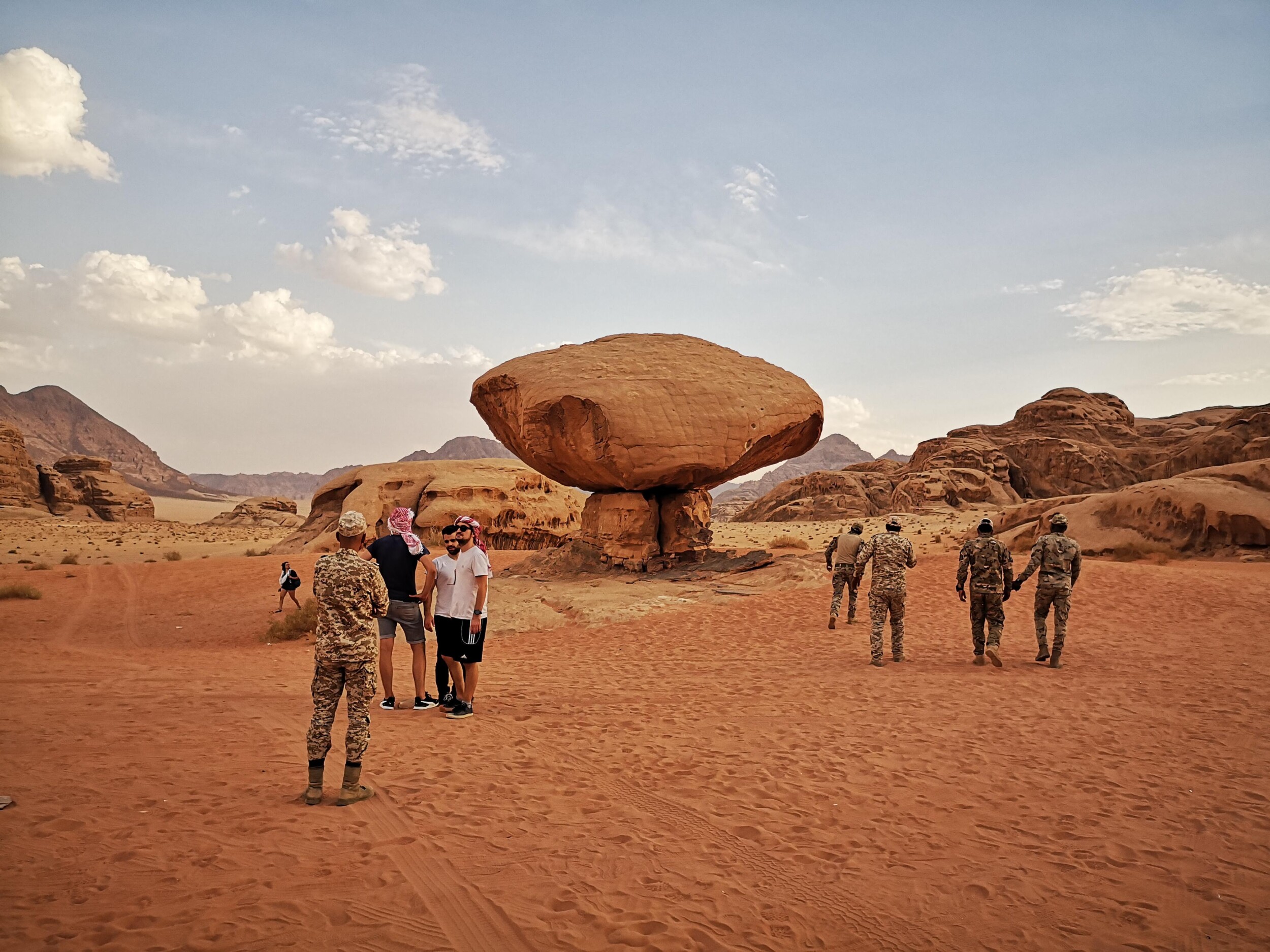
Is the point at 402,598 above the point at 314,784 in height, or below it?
above

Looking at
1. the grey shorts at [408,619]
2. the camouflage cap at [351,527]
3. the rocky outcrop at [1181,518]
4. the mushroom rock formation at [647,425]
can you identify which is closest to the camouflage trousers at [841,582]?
the mushroom rock formation at [647,425]

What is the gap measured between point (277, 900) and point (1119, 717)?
22.4 ft

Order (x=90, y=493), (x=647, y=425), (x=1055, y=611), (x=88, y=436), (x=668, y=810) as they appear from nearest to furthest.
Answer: (x=668, y=810)
(x=1055, y=611)
(x=647, y=425)
(x=90, y=493)
(x=88, y=436)

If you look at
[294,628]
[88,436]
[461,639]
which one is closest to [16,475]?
[294,628]

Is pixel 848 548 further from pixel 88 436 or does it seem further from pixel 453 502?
pixel 88 436

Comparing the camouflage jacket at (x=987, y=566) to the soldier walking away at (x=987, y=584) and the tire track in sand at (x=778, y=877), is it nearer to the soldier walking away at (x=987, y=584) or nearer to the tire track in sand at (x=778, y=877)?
the soldier walking away at (x=987, y=584)

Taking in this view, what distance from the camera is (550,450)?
1505 centimetres

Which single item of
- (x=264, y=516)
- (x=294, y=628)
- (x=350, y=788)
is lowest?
(x=294, y=628)

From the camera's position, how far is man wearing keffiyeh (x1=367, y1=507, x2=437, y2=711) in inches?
259

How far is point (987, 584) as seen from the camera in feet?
28.5

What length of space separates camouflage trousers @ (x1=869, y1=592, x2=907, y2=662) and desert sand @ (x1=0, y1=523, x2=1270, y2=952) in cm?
32

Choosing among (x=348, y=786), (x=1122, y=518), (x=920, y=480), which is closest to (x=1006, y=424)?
(x=920, y=480)

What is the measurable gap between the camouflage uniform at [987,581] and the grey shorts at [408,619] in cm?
603

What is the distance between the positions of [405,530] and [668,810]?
352cm
